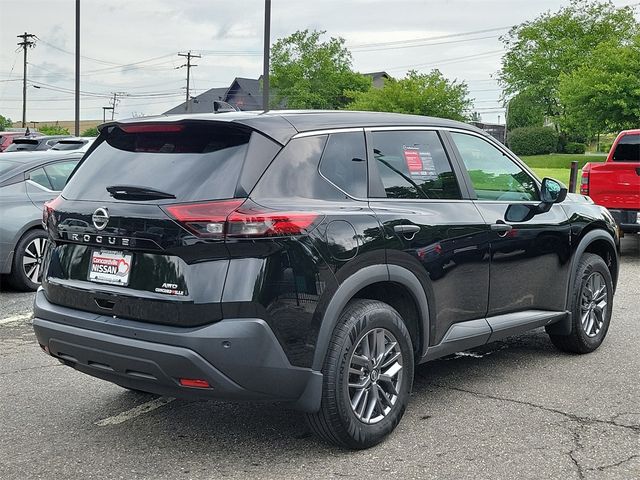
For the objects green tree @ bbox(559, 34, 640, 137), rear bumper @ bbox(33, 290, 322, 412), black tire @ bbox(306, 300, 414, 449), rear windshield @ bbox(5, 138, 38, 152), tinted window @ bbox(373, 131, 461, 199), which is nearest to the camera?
rear bumper @ bbox(33, 290, 322, 412)

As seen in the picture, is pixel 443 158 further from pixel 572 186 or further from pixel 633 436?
pixel 572 186

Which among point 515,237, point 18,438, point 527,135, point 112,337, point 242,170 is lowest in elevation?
point 18,438

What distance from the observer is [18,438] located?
14.2 feet

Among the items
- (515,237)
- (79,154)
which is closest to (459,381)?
(515,237)

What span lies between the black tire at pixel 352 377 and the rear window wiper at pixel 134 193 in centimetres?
107

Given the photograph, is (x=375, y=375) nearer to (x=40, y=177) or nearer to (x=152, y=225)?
(x=152, y=225)

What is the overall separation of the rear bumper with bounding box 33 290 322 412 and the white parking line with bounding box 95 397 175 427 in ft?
2.36

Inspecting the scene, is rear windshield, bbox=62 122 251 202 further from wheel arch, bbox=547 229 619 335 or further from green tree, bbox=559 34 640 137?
green tree, bbox=559 34 640 137

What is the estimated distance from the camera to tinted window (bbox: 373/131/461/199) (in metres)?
4.47

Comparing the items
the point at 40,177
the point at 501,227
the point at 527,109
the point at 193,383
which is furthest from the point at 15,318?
the point at 527,109

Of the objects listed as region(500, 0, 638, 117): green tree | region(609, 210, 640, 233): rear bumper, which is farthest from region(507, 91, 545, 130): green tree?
region(609, 210, 640, 233): rear bumper

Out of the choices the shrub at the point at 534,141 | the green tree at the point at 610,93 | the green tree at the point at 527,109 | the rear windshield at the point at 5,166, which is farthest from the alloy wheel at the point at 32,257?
the green tree at the point at 527,109

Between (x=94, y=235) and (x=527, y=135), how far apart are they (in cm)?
7353

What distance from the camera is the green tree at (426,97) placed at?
5919 centimetres
